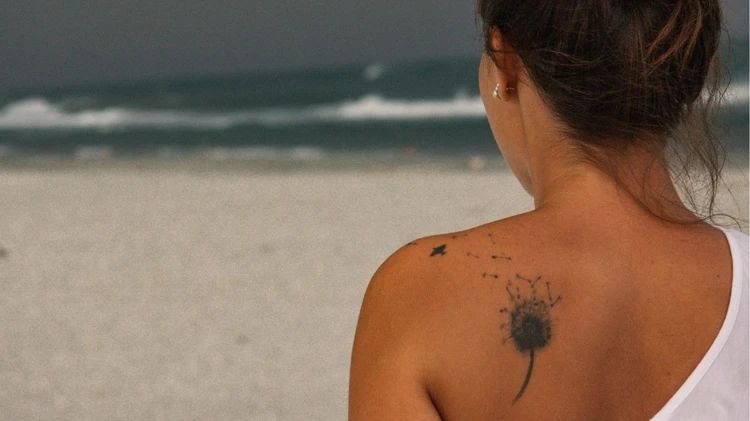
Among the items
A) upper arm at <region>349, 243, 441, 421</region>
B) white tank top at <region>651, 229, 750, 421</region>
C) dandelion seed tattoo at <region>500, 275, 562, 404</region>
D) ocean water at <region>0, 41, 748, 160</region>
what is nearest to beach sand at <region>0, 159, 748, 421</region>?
white tank top at <region>651, 229, 750, 421</region>

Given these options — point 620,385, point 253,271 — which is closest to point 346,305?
point 253,271

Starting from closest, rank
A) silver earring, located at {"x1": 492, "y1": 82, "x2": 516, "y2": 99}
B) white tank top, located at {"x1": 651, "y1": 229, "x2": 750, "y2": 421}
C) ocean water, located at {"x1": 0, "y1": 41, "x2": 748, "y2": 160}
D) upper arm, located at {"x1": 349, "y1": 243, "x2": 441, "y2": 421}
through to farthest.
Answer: upper arm, located at {"x1": 349, "y1": 243, "x2": 441, "y2": 421}, white tank top, located at {"x1": 651, "y1": 229, "x2": 750, "y2": 421}, silver earring, located at {"x1": 492, "y1": 82, "x2": 516, "y2": 99}, ocean water, located at {"x1": 0, "y1": 41, "x2": 748, "y2": 160}

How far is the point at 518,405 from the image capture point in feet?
3.31

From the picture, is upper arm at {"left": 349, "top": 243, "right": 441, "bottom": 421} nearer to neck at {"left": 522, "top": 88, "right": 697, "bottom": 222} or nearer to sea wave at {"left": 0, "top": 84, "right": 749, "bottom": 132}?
neck at {"left": 522, "top": 88, "right": 697, "bottom": 222}

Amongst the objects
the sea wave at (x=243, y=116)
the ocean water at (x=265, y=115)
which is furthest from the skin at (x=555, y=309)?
the sea wave at (x=243, y=116)

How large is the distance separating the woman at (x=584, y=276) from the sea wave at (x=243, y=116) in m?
13.5

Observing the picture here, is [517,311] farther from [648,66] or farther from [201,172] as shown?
[201,172]

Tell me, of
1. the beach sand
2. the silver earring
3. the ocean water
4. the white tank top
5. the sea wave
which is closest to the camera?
the white tank top

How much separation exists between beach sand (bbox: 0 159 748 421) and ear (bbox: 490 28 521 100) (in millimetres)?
2063

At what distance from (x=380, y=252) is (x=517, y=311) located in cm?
494

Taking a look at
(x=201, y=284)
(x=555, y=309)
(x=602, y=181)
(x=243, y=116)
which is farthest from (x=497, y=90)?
(x=243, y=116)

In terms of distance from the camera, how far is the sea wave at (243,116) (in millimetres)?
15195

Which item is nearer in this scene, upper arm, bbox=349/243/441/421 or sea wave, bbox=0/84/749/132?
upper arm, bbox=349/243/441/421

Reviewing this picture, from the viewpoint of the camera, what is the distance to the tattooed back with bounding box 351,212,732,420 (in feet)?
3.22
